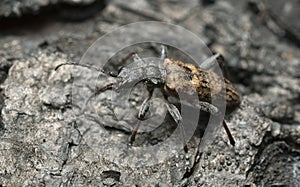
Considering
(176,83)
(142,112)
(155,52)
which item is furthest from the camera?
(155,52)

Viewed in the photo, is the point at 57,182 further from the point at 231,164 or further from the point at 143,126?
the point at 231,164

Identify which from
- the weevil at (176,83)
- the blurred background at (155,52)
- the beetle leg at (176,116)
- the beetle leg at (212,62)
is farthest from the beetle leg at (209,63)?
the beetle leg at (176,116)

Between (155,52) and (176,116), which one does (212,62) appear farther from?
(176,116)

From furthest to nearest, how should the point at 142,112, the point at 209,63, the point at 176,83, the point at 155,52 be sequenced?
the point at 155,52
the point at 209,63
the point at 176,83
the point at 142,112

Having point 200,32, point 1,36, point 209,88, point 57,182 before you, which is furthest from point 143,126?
point 1,36

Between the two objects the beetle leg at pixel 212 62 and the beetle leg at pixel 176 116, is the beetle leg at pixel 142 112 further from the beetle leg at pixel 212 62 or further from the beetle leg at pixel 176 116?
the beetle leg at pixel 212 62

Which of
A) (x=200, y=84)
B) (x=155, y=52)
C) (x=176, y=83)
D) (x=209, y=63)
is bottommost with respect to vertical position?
(x=176, y=83)

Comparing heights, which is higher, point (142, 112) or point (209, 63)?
point (209, 63)

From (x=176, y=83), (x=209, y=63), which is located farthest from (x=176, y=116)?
(x=209, y=63)

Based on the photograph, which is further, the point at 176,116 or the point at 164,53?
the point at 164,53
